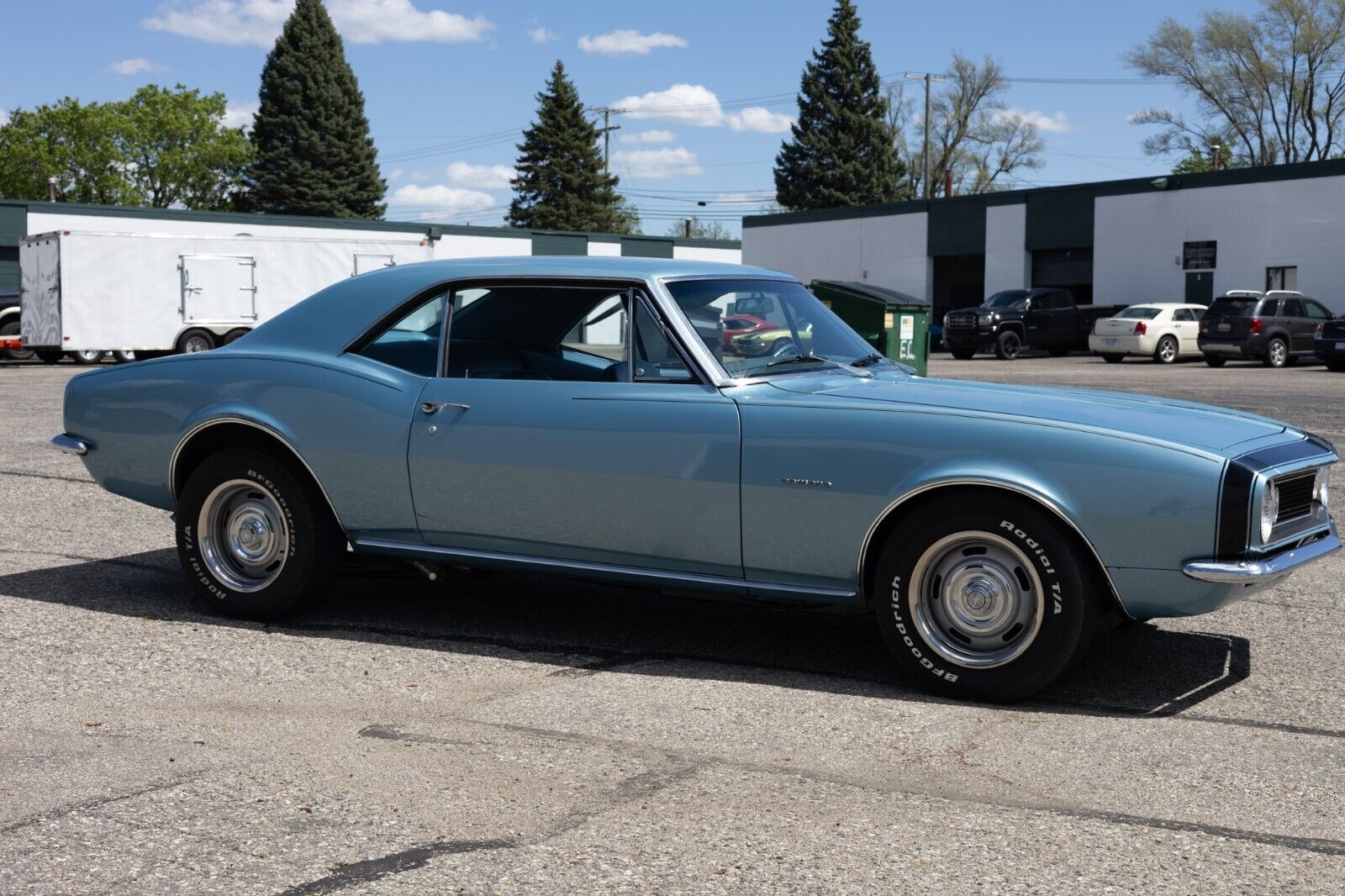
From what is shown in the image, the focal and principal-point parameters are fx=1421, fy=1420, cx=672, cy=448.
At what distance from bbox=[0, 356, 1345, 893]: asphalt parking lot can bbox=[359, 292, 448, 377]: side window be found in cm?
97

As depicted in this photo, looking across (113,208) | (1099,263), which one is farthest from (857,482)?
(113,208)

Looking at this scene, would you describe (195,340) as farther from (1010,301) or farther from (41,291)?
(1010,301)

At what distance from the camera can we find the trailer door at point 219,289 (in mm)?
29828

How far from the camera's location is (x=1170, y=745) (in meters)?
4.41

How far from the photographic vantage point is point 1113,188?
43.2m

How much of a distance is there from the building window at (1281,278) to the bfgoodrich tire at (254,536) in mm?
36816

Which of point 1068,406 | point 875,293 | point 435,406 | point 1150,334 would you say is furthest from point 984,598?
point 1150,334

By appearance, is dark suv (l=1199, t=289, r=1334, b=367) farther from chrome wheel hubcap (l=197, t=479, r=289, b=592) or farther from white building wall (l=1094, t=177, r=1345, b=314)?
chrome wheel hubcap (l=197, t=479, r=289, b=592)

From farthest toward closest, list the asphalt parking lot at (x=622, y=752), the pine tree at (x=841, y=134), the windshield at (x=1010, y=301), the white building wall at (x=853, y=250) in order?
the pine tree at (x=841, y=134) → the white building wall at (x=853, y=250) → the windshield at (x=1010, y=301) → the asphalt parking lot at (x=622, y=752)

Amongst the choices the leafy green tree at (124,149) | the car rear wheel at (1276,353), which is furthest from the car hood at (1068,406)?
the leafy green tree at (124,149)

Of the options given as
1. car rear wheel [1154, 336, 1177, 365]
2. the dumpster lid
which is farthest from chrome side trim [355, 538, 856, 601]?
car rear wheel [1154, 336, 1177, 365]

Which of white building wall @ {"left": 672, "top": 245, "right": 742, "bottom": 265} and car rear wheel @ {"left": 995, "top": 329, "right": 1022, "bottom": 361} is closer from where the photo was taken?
car rear wheel @ {"left": 995, "top": 329, "right": 1022, "bottom": 361}

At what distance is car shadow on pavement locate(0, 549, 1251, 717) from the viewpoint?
5145 millimetres

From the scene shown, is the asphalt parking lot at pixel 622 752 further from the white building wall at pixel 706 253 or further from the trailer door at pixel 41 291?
the white building wall at pixel 706 253
